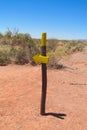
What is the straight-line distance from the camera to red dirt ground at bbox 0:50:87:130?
21.5 feet

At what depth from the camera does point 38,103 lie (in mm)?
8070

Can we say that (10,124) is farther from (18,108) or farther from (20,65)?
(20,65)

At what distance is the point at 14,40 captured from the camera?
72.6 feet

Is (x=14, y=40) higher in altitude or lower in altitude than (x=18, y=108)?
higher

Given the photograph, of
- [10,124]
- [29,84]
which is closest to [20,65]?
[29,84]

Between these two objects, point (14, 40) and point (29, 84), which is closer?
point (29, 84)

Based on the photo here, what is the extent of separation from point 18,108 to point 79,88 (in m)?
3.66

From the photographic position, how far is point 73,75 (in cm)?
1333

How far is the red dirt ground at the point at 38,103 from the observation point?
6.55 m

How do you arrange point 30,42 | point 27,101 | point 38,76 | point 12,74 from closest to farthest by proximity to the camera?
1. point 27,101
2. point 38,76
3. point 12,74
4. point 30,42

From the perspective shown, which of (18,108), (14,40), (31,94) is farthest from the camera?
(14,40)

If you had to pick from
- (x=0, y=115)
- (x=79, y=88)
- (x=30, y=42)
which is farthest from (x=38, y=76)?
(x=30, y=42)

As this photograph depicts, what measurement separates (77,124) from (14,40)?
1630cm

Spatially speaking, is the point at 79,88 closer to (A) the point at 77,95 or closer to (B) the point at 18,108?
(A) the point at 77,95
